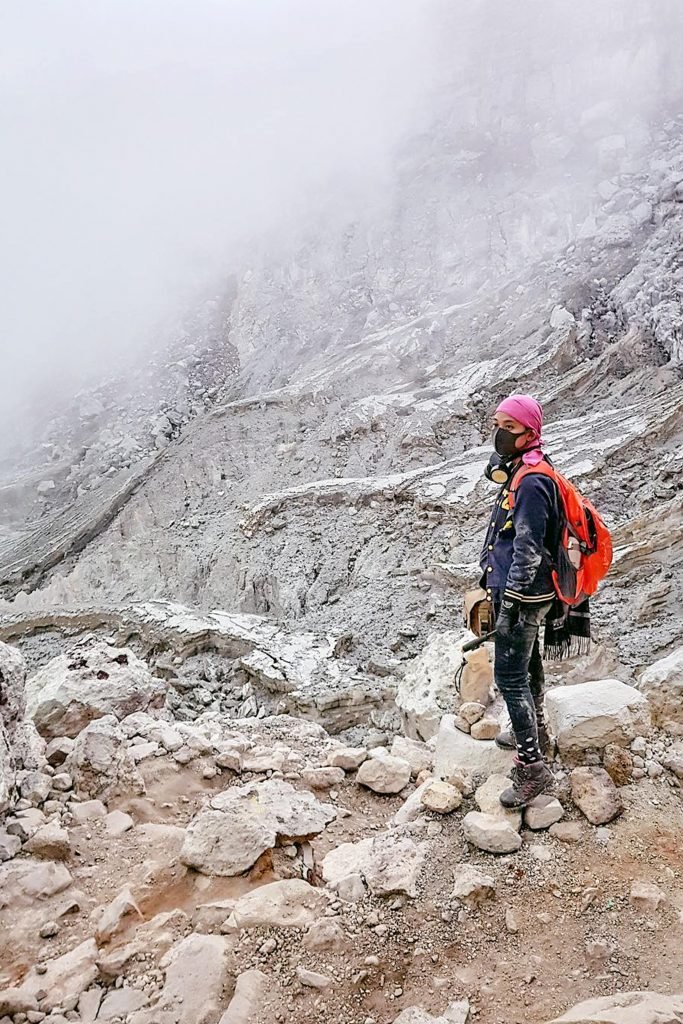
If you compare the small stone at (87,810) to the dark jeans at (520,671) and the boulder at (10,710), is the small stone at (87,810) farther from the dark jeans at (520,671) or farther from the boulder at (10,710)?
the dark jeans at (520,671)

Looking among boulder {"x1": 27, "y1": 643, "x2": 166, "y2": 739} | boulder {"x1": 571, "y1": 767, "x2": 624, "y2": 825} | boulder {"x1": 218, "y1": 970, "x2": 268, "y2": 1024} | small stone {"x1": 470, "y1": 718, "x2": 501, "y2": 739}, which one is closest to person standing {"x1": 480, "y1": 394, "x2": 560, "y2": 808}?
boulder {"x1": 571, "y1": 767, "x2": 624, "y2": 825}

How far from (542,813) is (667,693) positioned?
107cm

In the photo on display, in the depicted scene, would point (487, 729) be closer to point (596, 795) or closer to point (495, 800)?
point (495, 800)

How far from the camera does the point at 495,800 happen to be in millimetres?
3059

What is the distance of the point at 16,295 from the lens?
872 inches

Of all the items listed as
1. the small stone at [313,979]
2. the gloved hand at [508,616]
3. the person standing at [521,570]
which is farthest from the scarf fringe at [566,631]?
the small stone at [313,979]

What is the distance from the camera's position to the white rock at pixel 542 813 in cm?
289

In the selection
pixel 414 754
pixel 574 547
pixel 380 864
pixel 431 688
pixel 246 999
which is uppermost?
pixel 574 547

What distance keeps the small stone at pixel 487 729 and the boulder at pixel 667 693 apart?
824 mm

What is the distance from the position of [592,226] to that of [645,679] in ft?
48.5

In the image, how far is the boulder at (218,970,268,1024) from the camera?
81.0 inches

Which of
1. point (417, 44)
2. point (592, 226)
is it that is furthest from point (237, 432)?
point (417, 44)

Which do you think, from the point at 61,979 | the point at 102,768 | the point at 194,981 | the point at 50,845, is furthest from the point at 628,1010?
the point at 102,768

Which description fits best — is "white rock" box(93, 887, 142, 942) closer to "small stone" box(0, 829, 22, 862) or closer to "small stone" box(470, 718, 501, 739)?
"small stone" box(0, 829, 22, 862)
